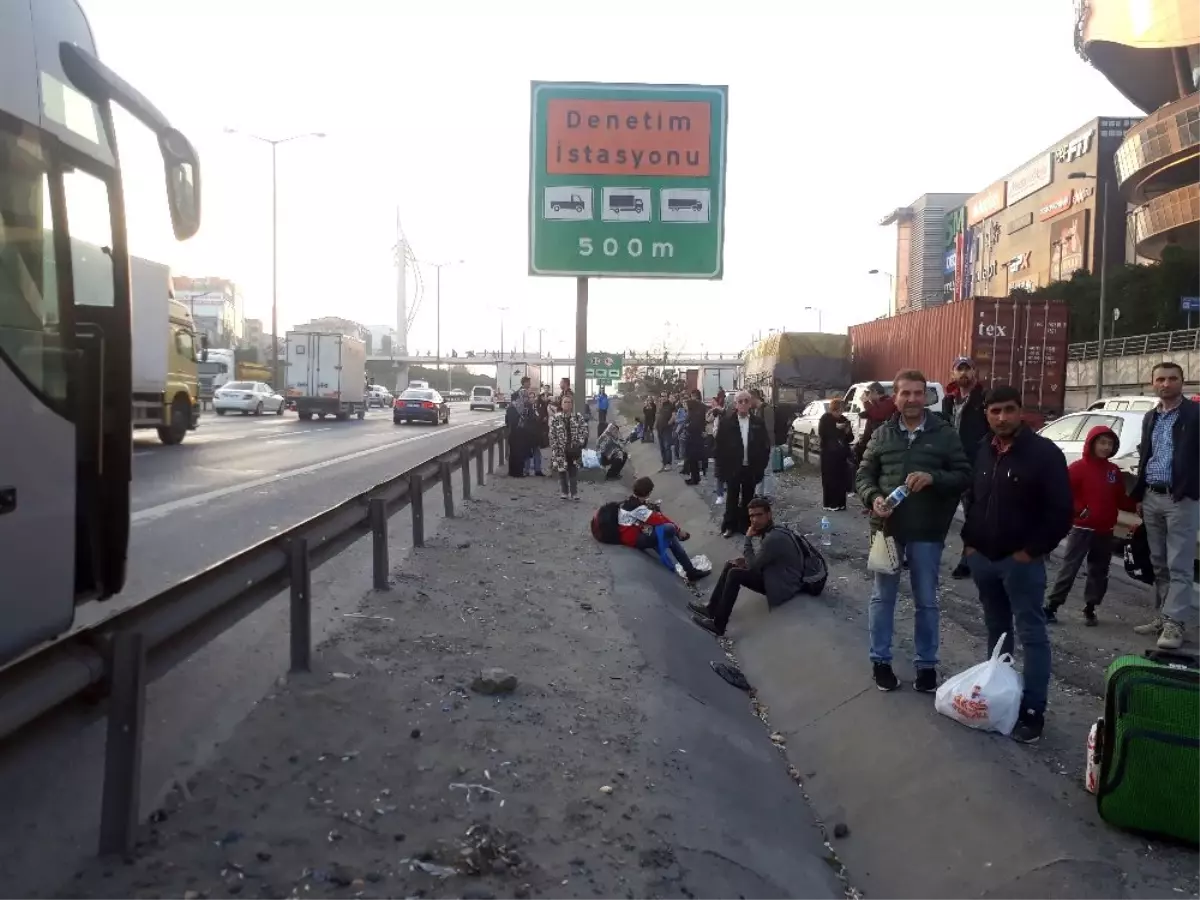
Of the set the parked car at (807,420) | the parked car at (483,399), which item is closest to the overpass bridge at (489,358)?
the parked car at (483,399)

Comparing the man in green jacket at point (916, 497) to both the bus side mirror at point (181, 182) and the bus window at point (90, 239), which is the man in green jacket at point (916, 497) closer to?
the bus side mirror at point (181, 182)

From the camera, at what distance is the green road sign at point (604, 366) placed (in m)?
38.9

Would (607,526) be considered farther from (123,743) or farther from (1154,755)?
(123,743)

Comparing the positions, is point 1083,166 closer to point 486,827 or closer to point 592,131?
point 592,131

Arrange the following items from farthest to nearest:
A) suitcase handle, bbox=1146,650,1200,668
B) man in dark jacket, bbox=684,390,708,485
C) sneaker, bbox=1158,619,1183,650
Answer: man in dark jacket, bbox=684,390,708,485 < sneaker, bbox=1158,619,1183,650 < suitcase handle, bbox=1146,650,1200,668

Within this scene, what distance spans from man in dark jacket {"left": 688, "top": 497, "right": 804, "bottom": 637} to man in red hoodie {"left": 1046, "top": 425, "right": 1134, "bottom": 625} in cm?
202

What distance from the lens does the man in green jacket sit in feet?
18.0

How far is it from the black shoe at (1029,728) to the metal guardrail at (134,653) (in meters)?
3.61

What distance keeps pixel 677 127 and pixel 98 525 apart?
1034 centimetres

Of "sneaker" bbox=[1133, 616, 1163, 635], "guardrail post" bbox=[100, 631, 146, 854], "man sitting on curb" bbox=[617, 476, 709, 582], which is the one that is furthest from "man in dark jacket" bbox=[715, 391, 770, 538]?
"guardrail post" bbox=[100, 631, 146, 854]

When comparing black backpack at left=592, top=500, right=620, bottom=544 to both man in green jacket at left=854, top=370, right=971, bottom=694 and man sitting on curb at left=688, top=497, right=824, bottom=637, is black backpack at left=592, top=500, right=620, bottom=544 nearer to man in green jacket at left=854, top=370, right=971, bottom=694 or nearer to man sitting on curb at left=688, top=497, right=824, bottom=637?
man sitting on curb at left=688, top=497, right=824, bottom=637

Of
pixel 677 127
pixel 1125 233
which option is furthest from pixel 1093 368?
pixel 677 127

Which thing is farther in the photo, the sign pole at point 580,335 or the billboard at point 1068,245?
the billboard at point 1068,245

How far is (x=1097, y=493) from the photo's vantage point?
25.8ft
